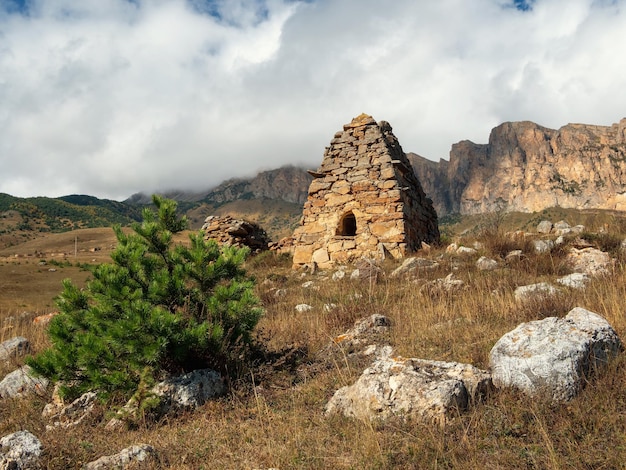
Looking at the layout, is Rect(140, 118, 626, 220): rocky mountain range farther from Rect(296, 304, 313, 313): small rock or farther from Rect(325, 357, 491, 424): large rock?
Rect(325, 357, 491, 424): large rock

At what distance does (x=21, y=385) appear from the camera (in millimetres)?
4359

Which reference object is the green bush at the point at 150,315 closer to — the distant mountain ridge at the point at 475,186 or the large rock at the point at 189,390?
the large rock at the point at 189,390

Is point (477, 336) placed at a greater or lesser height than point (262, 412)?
greater

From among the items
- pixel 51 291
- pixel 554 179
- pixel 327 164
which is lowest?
pixel 51 291

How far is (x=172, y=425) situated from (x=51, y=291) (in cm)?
2464

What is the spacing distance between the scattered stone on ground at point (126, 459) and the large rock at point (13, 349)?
4.33 m

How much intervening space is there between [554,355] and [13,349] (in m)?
6.91

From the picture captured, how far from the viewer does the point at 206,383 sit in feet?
11.6

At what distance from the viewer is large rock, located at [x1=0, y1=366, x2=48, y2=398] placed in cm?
418

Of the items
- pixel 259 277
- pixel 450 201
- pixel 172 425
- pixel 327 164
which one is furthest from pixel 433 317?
pixel 450 201

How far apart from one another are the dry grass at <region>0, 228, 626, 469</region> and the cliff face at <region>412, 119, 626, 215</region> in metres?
123

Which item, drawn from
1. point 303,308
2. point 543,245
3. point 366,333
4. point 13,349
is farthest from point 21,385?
point 543,245

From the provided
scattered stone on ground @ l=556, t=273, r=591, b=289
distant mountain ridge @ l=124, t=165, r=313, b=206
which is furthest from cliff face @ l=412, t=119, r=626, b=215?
scattered stone on ground @ l=556, t=273, r=591, b=289

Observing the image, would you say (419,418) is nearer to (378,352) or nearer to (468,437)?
(468,437)
